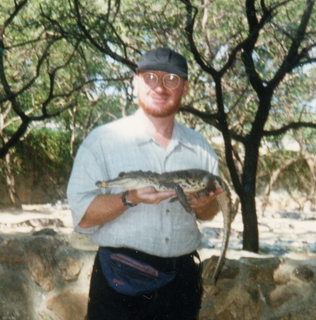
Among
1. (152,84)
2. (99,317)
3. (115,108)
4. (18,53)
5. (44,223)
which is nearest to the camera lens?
(99,317)

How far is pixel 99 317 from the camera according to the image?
176cm

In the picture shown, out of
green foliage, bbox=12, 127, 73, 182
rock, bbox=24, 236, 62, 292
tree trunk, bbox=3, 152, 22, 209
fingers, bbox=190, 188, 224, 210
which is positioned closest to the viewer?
fingers, bbox=190, 188, 224, 210

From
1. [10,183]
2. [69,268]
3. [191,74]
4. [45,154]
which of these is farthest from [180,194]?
[45,154]

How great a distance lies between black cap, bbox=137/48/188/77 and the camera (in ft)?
6.74

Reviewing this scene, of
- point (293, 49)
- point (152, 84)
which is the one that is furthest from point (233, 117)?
point (152, 84)

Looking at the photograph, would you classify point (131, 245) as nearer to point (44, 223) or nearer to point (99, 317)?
point (99, 317)

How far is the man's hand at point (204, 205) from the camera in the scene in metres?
1.97

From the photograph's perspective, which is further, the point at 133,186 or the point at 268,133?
the point at 268,133

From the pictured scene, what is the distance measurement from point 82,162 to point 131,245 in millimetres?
435

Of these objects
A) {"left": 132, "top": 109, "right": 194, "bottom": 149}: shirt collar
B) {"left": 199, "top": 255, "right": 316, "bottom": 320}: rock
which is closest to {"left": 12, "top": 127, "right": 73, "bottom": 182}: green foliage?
{"left": 199, "top": 255, "right": 316, "bottom": 320}: rock

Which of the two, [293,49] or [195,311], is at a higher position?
A: [293,49]

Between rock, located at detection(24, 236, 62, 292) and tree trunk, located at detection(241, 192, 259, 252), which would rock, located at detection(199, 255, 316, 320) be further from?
tree trunk, located at detection(241, 192, 259, 252)

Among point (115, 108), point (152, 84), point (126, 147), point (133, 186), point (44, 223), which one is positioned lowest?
point (44, 223)

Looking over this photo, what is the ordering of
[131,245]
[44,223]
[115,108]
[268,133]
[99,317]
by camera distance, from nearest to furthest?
[99,317] < [131,245] < [268,133] < [44,223] < [115,108]
